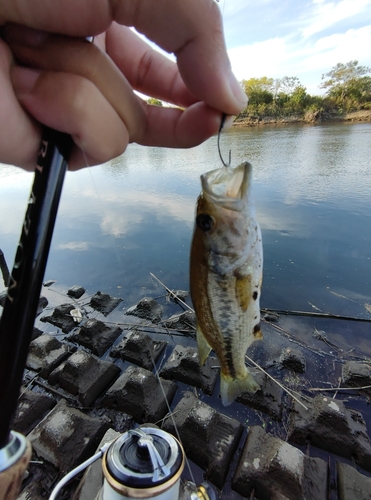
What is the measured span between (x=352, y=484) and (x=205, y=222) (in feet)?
7.91

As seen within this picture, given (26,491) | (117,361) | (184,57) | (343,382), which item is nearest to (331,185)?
(343,382)

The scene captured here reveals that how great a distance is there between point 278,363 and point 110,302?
266 centimetres

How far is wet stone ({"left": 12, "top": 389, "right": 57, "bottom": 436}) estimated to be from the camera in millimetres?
2773

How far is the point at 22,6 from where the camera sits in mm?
946

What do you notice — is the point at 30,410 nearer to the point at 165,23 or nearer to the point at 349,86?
the point at 165,23

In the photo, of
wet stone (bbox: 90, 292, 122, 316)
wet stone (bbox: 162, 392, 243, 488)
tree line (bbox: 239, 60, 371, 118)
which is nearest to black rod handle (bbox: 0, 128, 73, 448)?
wet stone (bbox: 162, 392, 243, 488)

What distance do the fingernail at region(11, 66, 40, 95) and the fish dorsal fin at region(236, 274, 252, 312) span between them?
46.0 inches

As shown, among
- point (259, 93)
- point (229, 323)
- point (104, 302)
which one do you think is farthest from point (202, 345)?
point (259, 93)

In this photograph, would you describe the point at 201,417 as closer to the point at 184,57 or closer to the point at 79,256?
the point at 184,57

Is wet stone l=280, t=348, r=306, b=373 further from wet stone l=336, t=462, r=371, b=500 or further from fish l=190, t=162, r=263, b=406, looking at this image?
fish l=190, t=162, r=263, b=406

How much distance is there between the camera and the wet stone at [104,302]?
14.7 ft

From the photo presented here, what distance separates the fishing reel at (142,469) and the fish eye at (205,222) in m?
1.22

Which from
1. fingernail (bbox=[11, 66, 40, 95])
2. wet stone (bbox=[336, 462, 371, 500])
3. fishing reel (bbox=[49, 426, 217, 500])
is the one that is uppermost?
fingernail (bbox=[11, 66, 40, 95])

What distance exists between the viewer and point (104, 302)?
4562 mm
